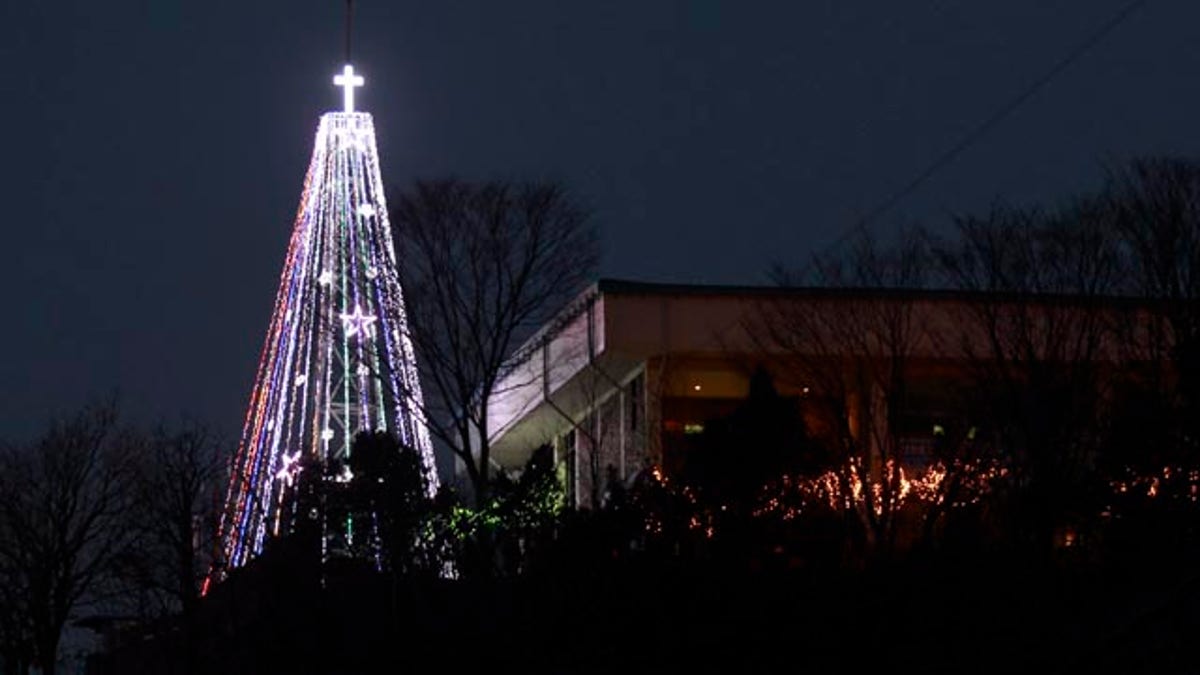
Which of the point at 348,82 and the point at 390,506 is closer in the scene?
the point at 390,506

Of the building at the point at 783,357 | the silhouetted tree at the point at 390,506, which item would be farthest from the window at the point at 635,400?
the silhouetted tree at the point at 390,506

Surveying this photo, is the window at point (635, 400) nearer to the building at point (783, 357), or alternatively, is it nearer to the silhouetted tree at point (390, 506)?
the building at point (783, 357)

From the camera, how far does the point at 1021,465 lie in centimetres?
2708

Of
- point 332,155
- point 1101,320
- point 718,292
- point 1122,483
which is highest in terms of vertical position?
point 332,155

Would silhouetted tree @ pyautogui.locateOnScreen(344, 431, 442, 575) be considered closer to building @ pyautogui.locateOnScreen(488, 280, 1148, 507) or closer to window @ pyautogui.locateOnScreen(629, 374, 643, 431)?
building @ pyautogui.locateOnScreen(488, 280, 1148, 507)

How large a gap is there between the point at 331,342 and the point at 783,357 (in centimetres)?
767

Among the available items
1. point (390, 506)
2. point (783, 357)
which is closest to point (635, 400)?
point (783, 357)

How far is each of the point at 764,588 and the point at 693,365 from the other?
13732 millimetres

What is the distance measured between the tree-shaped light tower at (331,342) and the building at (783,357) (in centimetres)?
373

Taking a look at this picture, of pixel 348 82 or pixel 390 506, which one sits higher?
pixel 348 82

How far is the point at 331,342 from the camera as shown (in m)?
35.6

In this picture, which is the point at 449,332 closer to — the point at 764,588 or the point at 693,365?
the point at 693,365

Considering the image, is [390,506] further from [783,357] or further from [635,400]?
[635,400]

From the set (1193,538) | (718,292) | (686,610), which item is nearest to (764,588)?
(686,610)
